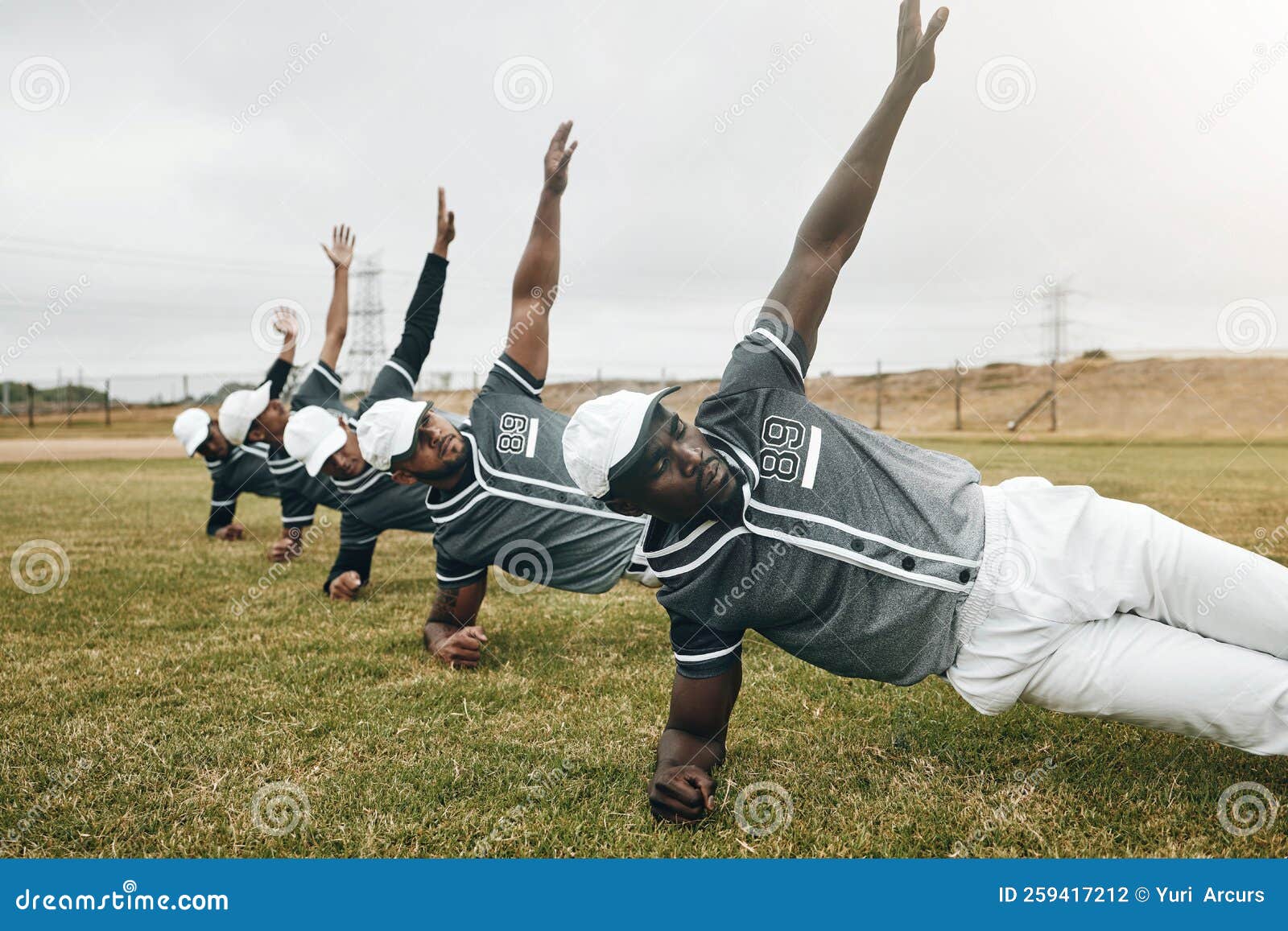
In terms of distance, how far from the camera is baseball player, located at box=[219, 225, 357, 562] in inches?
269

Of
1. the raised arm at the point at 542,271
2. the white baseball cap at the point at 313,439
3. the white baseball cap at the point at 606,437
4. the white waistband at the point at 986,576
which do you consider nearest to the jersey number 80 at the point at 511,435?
the raised arm at the point at 542,271

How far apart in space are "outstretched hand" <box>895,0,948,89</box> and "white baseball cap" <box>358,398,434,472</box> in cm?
264

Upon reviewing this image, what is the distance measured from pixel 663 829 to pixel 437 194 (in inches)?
165

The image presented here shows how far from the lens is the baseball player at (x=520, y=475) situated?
175 inches

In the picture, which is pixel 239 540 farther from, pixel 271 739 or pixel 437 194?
pixel 271 739

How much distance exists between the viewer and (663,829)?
9.33ft

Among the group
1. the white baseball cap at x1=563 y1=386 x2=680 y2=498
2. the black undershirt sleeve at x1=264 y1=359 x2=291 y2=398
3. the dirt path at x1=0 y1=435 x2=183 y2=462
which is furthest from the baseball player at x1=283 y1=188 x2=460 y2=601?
the dirt path at x1=0 y1=435 x2=183 y2=462

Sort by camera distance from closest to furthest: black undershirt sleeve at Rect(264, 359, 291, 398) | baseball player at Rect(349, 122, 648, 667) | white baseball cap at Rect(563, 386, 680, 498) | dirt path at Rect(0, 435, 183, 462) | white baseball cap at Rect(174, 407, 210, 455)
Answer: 1. white baseball cap at Rect(563, 386, 680, 498)
2. baseball player at Rect(349, 122, 648, 667)
3. black undershirt sleeve at Rect(264, 359, 291, 398)
4. white baseball cap at Rect(174, 407, 210, 455)
5. dirt path at Rect(0, 435, 183, 462)

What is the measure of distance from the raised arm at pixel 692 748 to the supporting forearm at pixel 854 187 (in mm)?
1487

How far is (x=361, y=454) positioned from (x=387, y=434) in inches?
61.2

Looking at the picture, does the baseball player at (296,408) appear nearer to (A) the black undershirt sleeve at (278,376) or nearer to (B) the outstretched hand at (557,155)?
(A) the black undershirt sleeve at (278,376)

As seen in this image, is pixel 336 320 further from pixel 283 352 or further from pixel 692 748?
pixel 692 748

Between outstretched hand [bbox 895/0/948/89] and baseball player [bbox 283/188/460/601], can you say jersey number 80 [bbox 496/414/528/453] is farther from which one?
outstretched hand [bbox 895/0/948/89]

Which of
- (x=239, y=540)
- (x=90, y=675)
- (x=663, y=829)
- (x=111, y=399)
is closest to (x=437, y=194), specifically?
(x=90, y=675)
